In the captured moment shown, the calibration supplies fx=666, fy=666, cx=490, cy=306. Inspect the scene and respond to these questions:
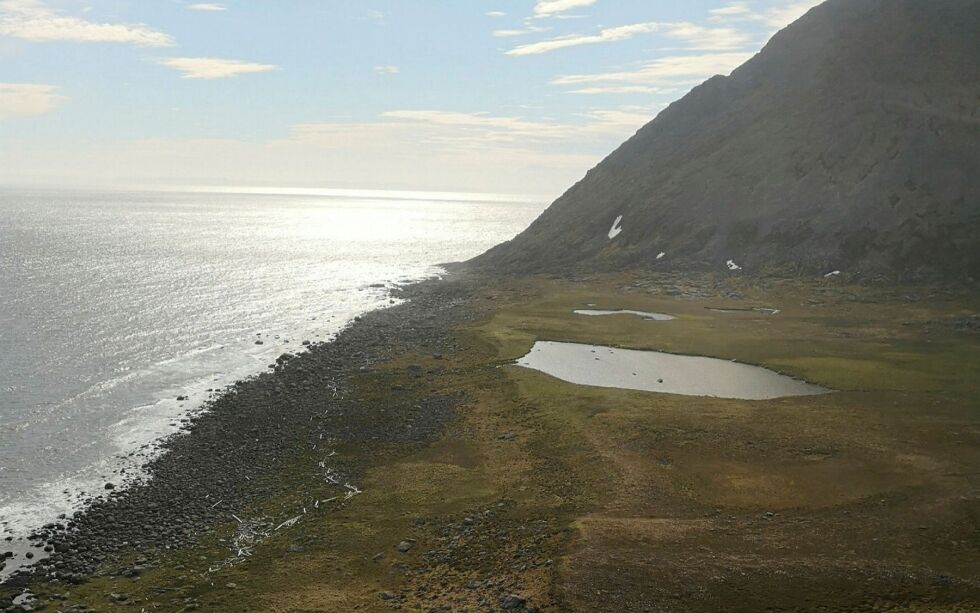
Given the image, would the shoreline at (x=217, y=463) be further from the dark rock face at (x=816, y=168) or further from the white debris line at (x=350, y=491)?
the dark rock face at (x=816, y=168)

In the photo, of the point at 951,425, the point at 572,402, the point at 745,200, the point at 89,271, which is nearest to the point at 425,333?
the point at 572,402

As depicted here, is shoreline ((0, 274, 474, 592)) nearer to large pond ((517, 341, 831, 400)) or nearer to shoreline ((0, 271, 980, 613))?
shoreline ((0, 271, 980, 613))

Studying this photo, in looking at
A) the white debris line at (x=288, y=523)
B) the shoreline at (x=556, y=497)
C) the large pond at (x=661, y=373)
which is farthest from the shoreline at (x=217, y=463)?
the large pond at (x=661, y=373)

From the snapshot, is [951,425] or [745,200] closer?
[951,425]

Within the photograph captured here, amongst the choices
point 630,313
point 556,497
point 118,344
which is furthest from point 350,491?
point 630,313

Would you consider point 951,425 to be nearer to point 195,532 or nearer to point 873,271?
point 195,532
